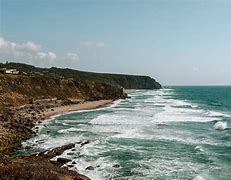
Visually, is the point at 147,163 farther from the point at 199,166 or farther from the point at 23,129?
the point at 23,129

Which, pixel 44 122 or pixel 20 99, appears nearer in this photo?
pixel 44 122

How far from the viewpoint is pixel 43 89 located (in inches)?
3361

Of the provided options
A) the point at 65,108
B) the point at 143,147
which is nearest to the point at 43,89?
the point at 65,108

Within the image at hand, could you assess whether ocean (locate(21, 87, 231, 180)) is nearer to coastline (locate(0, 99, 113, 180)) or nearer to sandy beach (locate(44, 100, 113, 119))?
coastline (locate(0, 99, 113, 180))

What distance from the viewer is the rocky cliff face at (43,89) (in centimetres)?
7094

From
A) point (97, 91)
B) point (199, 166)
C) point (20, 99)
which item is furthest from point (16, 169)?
point (97, 91)

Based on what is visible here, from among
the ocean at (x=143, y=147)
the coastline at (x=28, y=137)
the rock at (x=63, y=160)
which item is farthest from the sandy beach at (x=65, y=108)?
the rock at (x=63, y=160)

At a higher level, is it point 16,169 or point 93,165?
point 16,169

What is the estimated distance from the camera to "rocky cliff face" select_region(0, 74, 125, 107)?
70.9 metres

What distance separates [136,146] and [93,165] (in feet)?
28.6

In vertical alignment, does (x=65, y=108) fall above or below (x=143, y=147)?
above

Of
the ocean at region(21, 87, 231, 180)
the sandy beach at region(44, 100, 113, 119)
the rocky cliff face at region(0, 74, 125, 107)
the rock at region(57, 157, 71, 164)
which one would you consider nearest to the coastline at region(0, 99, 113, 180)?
the sandy beach at region(44, 100, 113, 119)

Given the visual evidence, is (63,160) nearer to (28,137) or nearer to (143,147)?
(143,147)

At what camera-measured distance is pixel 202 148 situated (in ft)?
124
